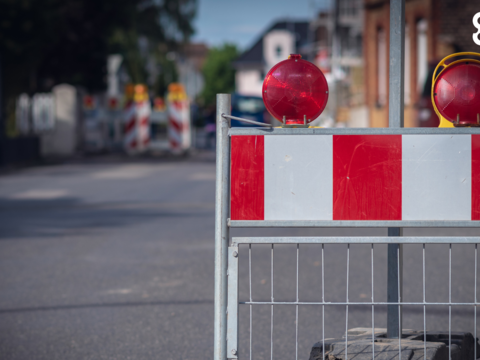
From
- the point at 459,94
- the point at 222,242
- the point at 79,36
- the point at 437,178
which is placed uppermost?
the point at 79,36

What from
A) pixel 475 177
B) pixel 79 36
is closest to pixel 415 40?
pixel 79 36

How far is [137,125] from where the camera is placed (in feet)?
75.4

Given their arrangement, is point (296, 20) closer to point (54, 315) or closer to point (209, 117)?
point (209, 117)

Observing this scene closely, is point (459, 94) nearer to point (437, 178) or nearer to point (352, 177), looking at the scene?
point (437, 178)

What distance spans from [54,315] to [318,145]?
2881 millimetres

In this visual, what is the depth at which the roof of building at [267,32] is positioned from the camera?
311ft

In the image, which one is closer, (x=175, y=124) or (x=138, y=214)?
(x=138, y=214)

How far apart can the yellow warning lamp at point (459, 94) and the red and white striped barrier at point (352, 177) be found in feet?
0.34

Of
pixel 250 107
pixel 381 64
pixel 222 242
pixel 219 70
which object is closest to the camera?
pixel 222 242

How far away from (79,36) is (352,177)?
2359cm

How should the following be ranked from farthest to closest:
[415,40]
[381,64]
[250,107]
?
[250,107]
[381,64]
[415,40]

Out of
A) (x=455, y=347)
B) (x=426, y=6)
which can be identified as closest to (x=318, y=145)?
(x=455, y=347)

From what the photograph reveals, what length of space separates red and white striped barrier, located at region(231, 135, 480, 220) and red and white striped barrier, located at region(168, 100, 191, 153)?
20443mm

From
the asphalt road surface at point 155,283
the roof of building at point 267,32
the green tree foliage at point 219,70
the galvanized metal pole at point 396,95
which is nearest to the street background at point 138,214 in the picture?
the asphalt road surface at point 155,283
